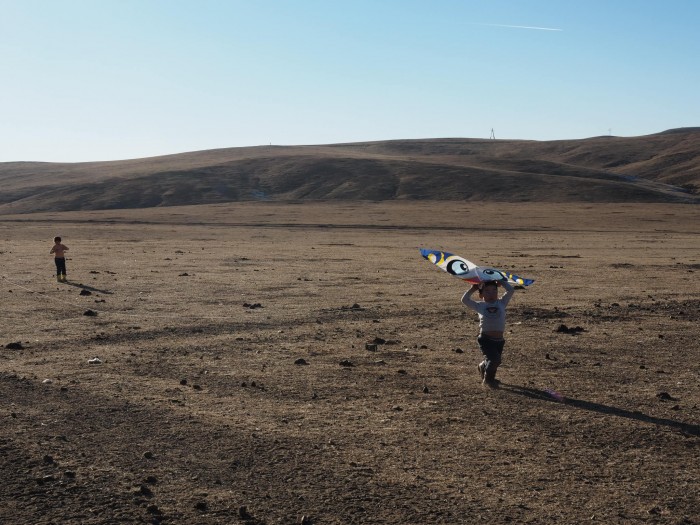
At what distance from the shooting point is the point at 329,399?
11156 millimetres

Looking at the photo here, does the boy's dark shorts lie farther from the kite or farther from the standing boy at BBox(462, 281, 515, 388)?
the kite

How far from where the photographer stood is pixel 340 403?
35.9 ft

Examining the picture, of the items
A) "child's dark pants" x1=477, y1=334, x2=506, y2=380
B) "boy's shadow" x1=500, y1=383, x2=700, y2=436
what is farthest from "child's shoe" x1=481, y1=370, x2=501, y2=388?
"boy's shadow" x1=500, y1=383, x2=700, y2=436

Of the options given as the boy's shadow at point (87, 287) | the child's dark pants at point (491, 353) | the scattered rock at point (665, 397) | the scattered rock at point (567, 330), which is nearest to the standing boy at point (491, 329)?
the child's dark pants at point (491, 353)

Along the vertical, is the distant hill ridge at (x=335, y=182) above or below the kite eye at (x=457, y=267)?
above

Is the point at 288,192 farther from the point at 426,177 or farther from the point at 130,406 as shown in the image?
the point at 130,406

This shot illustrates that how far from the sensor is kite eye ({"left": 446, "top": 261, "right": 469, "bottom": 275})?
1227 cm

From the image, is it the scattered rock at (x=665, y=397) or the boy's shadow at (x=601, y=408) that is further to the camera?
the scattered rock at (x=665, y=397)

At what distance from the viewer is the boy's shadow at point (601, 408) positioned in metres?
9.86

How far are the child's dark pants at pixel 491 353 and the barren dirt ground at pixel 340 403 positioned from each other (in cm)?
34

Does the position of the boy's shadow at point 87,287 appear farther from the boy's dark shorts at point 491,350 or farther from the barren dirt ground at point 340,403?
the boy's dark shorts at point 491,350

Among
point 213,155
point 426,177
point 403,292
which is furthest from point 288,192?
point 403,292

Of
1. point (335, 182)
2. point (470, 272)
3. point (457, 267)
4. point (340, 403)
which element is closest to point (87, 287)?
point (457, 267)

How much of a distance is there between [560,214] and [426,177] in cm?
4211
